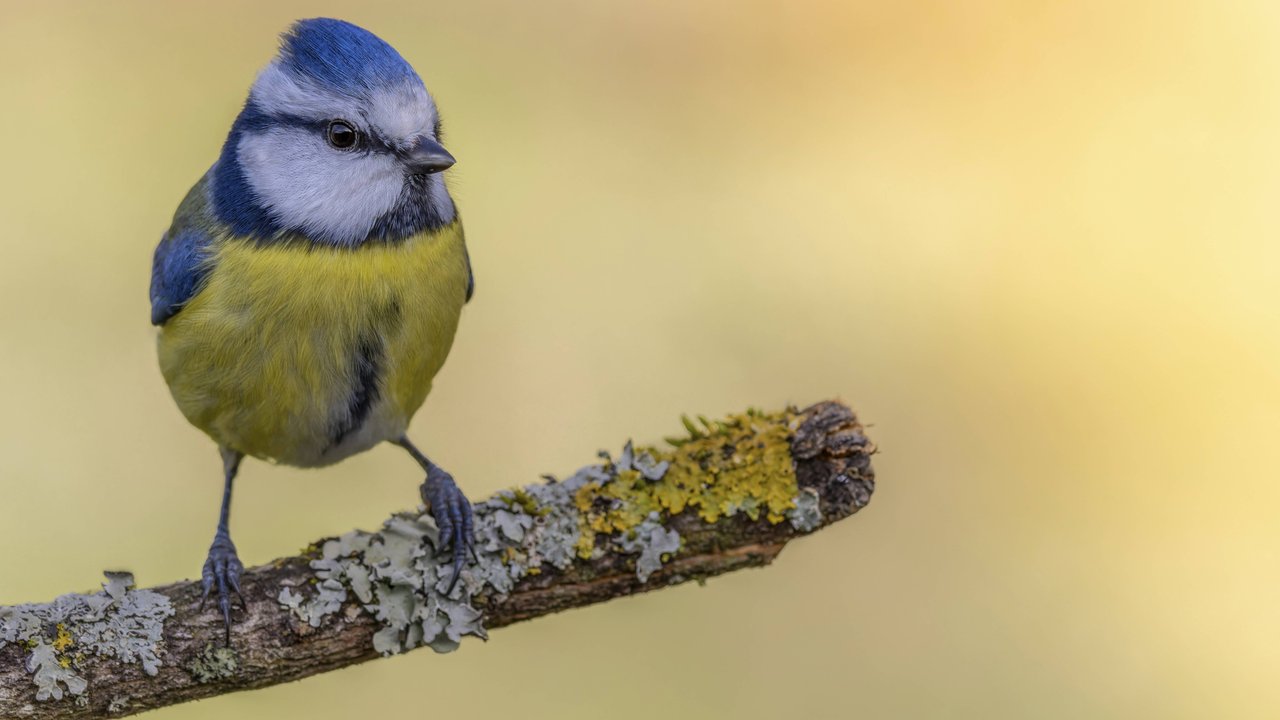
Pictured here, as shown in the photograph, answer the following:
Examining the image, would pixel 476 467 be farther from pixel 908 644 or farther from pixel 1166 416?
pixel 1166 416

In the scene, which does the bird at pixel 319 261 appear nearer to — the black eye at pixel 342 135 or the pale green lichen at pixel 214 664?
the black eye at pixel 342 135

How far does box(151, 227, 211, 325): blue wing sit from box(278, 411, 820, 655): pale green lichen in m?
0.69

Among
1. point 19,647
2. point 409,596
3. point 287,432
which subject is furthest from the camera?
point 287,432

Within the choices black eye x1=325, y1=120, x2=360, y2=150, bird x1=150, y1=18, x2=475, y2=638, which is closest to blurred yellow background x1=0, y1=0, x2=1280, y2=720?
bird x1=150, y1=18, x2=475, y2=638

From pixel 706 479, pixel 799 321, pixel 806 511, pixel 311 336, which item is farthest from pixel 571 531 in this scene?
pixel 799 321

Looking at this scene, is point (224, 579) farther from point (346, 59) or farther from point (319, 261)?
point (346, 59)

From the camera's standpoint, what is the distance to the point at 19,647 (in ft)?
7.93

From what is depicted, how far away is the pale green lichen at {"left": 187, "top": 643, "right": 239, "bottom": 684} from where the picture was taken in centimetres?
251

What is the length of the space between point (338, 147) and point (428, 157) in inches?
8.3

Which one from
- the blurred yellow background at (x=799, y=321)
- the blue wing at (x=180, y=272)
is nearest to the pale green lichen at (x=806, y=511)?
the blue wing at (x=180, y=272)

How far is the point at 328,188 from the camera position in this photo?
2748 mm

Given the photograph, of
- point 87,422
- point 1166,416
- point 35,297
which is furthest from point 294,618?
point 1166,416

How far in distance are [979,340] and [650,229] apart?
1.29m

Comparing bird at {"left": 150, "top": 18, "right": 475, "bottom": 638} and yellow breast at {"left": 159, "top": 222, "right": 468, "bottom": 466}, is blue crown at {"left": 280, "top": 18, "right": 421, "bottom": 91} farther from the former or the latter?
yellow breast at {"left": 159, "top": 222, "right": 468, "bottom": 466}
